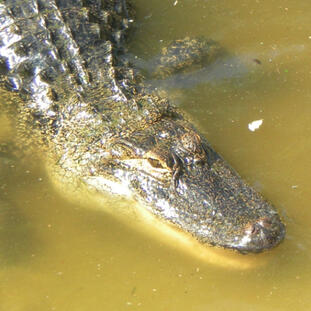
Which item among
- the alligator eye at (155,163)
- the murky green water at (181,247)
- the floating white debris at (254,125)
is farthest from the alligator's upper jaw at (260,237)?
the floating white debris at (254,125)

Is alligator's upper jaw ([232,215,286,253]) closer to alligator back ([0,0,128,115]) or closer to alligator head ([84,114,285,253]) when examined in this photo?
alligator head ([84,114,285,253])

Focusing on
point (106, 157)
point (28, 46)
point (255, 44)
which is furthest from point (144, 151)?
point (255, 44)

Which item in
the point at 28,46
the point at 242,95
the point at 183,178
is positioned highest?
the point at 28,46

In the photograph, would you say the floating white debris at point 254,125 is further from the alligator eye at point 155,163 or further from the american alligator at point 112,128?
the alligator eye at point 155,163

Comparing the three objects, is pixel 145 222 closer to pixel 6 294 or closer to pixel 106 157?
pixel 106 157

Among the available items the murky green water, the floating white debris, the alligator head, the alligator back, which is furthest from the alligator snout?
the alligator back
